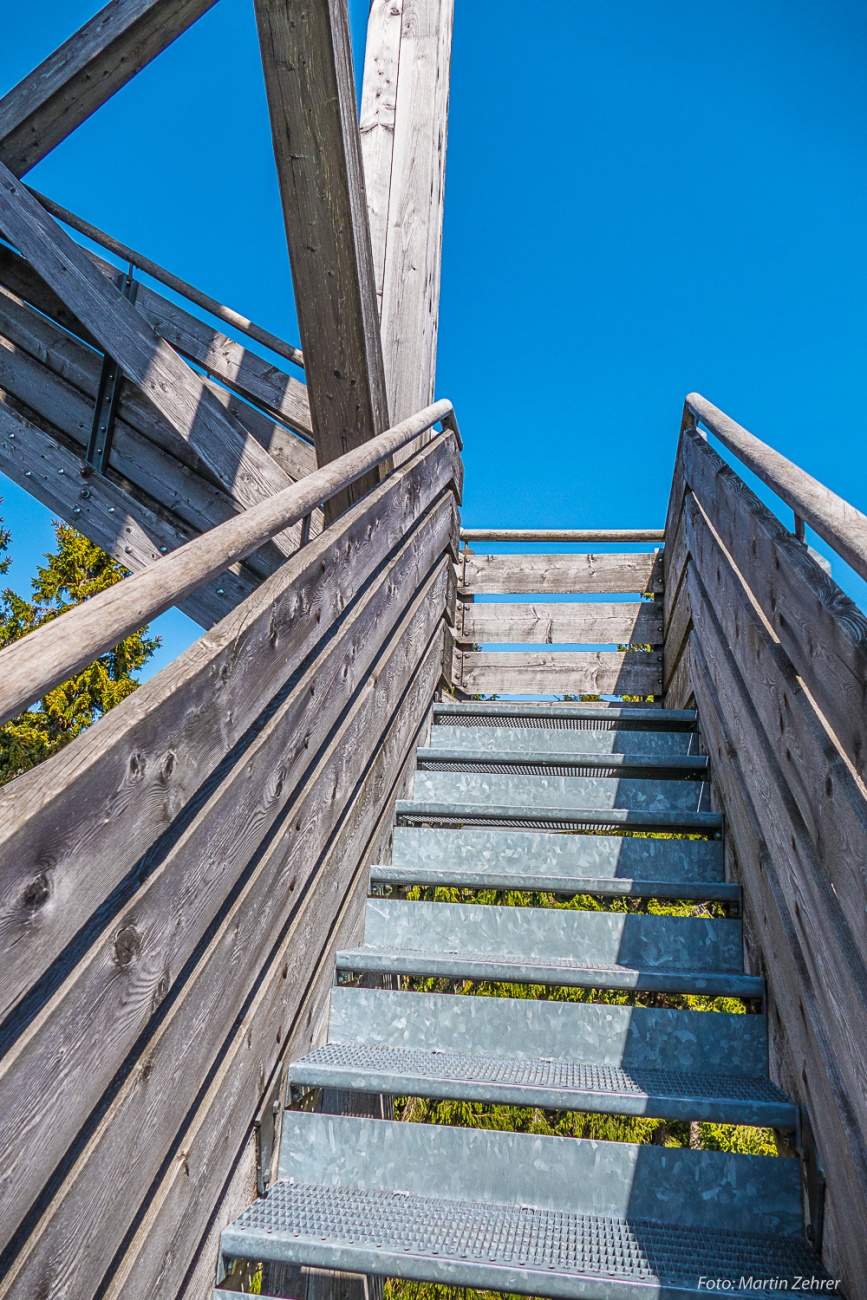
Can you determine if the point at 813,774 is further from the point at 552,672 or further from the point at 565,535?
the point at 565,535

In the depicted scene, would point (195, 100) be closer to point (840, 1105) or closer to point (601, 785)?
point (601, 785)

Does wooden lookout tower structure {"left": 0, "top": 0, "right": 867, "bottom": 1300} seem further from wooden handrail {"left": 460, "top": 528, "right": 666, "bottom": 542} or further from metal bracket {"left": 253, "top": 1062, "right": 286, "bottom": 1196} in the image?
wooden handrail {"left": 460, "top": 528, "right": 666, "bottom": 542}

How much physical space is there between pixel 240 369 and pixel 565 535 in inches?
104

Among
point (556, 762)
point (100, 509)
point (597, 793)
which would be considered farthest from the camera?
point (100, 509)

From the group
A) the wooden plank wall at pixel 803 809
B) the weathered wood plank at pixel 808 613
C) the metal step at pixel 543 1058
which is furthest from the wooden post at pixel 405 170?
the metal step at pixel 543 1058

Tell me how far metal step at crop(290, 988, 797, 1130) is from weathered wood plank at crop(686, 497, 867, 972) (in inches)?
20.4

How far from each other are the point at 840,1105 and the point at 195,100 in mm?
17447

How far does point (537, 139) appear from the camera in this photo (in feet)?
50.4

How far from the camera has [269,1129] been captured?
167cm

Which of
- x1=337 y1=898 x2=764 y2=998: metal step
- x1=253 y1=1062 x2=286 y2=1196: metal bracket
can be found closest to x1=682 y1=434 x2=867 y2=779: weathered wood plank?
x1=337 y1=898 x2=764 y2=998: metal step

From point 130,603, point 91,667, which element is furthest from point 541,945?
point 91,667

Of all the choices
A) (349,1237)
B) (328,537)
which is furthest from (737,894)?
(328,537)

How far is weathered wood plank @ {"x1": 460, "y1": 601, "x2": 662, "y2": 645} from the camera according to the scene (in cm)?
480

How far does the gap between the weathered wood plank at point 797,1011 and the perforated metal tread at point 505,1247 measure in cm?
17
